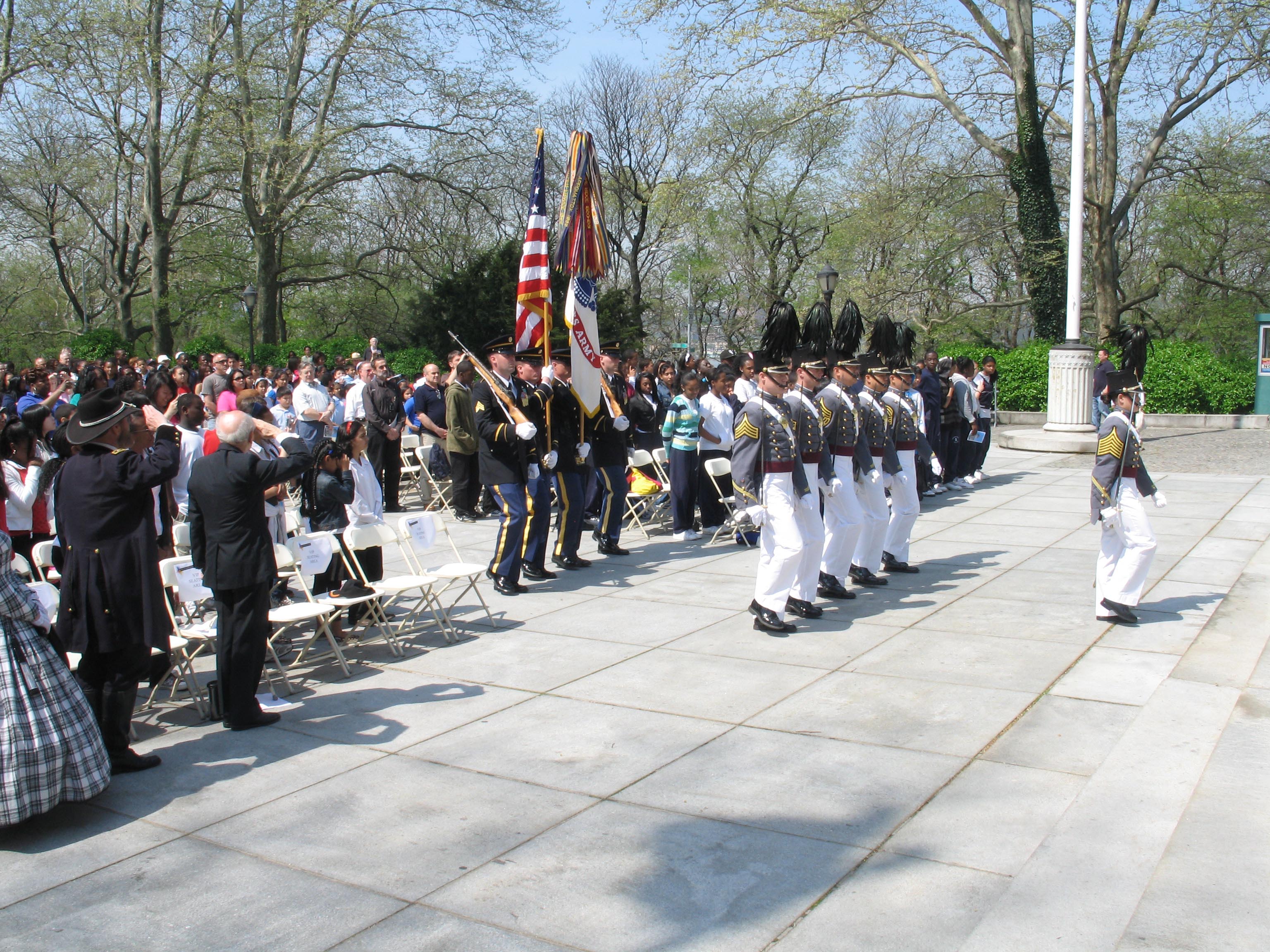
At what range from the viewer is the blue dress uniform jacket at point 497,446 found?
8836 mm

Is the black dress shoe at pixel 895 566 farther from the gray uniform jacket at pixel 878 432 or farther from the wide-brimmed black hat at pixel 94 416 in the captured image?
the wide-brimmed black hat at pixel 94 416

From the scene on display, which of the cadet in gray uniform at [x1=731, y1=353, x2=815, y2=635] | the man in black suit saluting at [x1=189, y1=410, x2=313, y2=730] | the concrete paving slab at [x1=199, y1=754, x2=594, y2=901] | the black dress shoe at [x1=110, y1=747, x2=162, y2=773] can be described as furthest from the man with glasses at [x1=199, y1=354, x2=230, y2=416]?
the concrete paving slab at [x1=199, y1=754, x2=594, y2=901]

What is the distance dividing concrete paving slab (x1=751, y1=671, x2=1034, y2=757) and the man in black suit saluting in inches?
103

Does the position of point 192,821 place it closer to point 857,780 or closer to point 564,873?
point 564,873

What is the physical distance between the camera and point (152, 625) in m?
5.07

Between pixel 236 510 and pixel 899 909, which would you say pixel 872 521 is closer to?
pixel 236 510

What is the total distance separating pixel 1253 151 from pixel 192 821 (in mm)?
29493

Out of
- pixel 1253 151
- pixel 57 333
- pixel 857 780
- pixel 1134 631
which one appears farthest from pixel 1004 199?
pixel 57 333

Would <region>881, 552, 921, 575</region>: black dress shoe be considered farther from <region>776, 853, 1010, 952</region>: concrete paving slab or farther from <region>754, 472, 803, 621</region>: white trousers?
<region>776, 853, 1010, 952</region>: concrete paving slab

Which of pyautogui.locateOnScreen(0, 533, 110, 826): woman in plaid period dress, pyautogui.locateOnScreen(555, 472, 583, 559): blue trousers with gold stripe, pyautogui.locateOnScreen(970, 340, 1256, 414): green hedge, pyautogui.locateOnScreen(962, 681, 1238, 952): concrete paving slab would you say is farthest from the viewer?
pyautogui.locateOnScreen(970, 340, 1256, 414): green hedge

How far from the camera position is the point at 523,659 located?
22.4 feet

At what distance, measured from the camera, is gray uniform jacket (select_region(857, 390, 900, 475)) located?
8.70 m

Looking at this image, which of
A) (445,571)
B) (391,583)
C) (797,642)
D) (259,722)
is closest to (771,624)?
(797,642)

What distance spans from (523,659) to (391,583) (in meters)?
1.02
